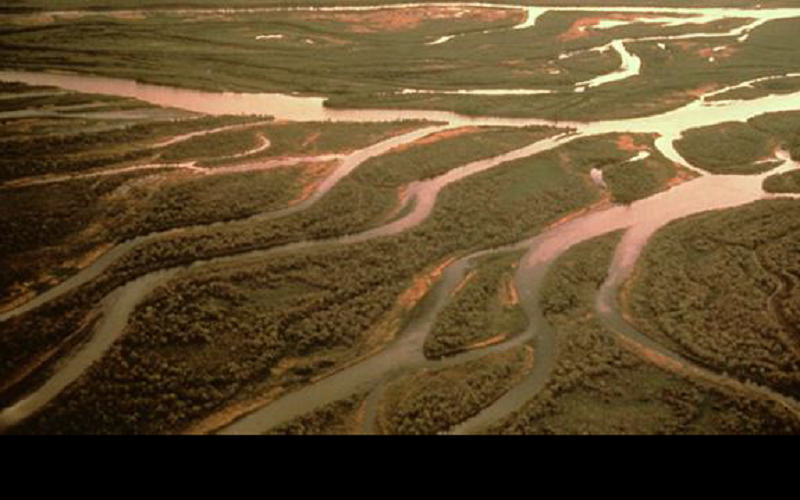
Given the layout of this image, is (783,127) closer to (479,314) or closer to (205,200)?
(479,314)

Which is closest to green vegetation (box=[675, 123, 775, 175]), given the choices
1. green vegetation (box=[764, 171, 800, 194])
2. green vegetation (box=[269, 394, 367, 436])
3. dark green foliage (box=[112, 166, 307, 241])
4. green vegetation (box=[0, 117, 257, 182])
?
green vegetation (box=[764, 171, 800, 194])

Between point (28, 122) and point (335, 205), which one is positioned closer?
point (335, 205)

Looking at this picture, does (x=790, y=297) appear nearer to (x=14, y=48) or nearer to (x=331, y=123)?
(x=331, y=123)

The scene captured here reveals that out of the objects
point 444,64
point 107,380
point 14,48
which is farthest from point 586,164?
point 14,48

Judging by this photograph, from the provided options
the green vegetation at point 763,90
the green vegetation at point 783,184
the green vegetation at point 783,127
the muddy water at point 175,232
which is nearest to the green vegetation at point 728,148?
the green vegetation at point 783,127

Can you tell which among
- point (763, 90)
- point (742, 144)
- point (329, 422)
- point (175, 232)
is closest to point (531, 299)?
point (329, 422)

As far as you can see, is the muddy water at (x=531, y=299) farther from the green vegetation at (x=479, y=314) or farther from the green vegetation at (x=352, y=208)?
the green vegetation at (x=352, y=208)
